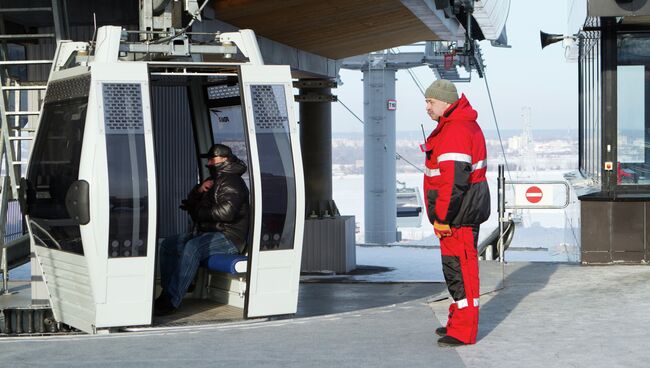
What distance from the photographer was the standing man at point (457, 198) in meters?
7.89

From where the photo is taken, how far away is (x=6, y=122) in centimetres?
1235

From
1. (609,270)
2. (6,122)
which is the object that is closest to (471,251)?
(609,270)

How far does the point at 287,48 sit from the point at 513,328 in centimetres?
1529

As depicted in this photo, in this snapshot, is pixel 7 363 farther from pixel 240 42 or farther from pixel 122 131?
pixel 240 42

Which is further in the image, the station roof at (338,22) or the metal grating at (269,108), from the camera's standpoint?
the station roof at (338,22)

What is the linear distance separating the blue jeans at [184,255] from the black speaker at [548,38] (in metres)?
7.59

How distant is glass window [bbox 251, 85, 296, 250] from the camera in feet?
31.9

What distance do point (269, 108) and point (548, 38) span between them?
825cm

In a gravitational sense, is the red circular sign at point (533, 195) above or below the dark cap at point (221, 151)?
below

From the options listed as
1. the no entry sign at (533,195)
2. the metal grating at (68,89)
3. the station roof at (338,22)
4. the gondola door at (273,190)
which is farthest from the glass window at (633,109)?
the metal grating at (68,89)

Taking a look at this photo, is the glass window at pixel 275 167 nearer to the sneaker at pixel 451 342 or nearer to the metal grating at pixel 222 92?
the sneaker at pixel 451 342

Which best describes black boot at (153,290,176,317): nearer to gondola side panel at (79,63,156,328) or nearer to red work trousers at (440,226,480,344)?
gondola side panel at (79,63,156,328)

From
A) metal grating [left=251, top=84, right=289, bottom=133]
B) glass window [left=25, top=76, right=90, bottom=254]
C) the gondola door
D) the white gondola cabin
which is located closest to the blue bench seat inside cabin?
the white gondola cabin

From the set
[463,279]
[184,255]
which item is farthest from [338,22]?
[463,279]
